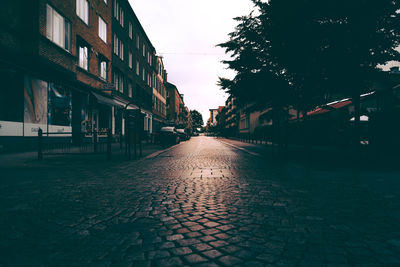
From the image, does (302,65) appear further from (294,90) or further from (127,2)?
(127,2)

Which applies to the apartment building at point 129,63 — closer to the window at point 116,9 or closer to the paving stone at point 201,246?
the window at point 116,9

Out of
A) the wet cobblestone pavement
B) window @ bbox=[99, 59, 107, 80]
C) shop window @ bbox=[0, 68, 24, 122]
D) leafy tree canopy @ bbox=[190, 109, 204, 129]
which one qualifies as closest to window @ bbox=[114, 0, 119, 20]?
window @ bbox=[99, 59, 107, 80]

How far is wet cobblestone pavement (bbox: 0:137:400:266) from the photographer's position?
221cm

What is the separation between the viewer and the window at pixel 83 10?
17.1m

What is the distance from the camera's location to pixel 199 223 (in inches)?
120

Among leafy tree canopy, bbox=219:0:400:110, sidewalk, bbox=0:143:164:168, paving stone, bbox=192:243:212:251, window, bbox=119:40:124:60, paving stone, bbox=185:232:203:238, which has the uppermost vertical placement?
window, bbox=119:40:124:60

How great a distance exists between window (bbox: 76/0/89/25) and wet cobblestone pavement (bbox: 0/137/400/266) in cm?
1535

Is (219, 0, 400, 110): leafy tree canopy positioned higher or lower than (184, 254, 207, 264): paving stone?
higher

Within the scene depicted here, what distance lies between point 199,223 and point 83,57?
59.1 feet

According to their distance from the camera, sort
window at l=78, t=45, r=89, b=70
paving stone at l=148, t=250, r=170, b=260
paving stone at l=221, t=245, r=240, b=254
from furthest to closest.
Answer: window at l=78, t=45, r=89, b=70 → paving stone at l=221, t=245, r=240, b=254 → paving stone at l=148, t=250, r=170, b=260

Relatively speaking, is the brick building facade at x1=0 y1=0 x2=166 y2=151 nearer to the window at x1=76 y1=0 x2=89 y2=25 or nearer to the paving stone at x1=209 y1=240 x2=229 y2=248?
the window at x1=76 y1=0 x2=89 y2=25

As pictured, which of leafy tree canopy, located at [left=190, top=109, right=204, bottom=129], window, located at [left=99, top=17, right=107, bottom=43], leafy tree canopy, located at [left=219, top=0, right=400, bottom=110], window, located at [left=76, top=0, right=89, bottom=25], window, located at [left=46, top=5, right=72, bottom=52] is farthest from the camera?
leafy tree canopy, located at [left=190, top=109, right=204, bottom=129]

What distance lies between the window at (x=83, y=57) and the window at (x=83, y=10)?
193cm

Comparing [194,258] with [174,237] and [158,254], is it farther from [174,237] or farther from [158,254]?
[174,237]
